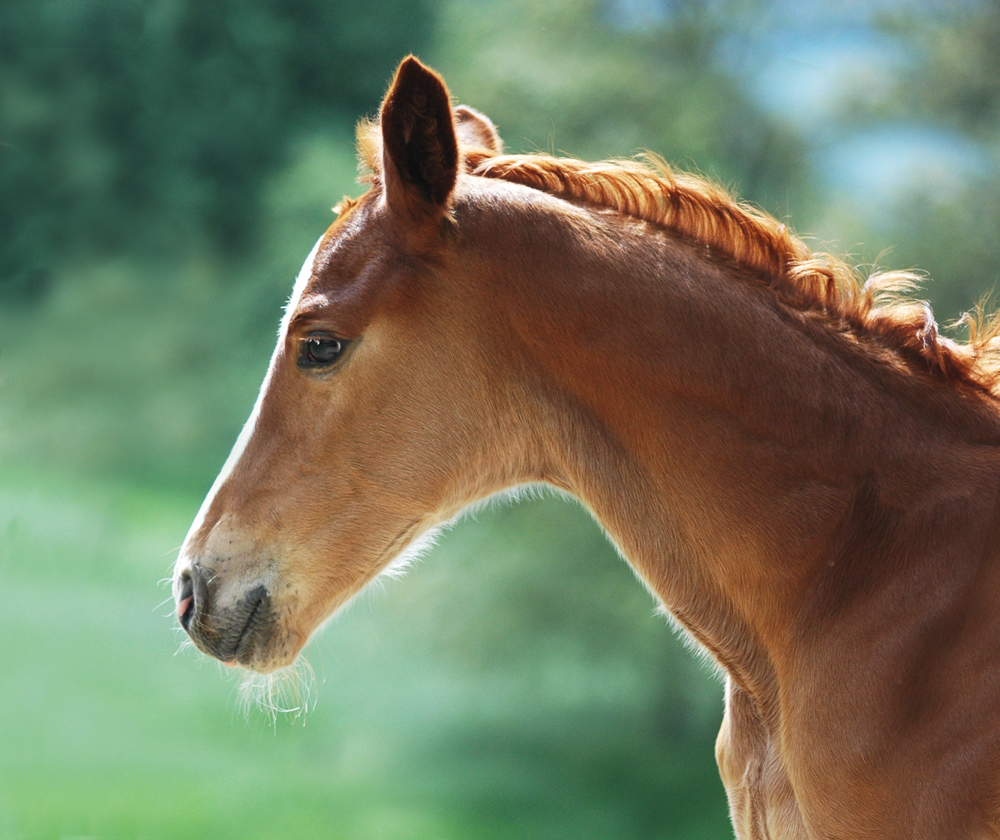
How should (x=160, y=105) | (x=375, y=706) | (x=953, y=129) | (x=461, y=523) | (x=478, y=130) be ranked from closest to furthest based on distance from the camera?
(x=478, y=130) < (x=953, y=129) < (x=461, y=523) < (x=375, y=706) < (x=160, y=105)

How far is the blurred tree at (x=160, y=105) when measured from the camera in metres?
3.17

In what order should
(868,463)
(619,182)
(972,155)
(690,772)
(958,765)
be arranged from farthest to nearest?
1. (690,772)
2. (972,155)
3. (619,182)
4. (868,463)
5. (958,765)

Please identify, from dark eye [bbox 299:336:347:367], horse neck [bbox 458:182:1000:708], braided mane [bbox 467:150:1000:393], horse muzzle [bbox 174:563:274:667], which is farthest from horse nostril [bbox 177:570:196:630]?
braided mane [bbox 467:150:1000:393]

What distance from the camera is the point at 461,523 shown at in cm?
355

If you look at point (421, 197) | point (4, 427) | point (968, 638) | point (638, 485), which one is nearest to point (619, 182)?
point (421, 197)

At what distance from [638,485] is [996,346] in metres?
0.48

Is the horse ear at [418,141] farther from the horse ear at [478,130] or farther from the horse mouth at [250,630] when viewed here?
the horse mouth at [250,630]

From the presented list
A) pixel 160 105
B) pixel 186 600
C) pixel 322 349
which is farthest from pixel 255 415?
pixel 160 105

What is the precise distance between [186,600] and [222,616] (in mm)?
59

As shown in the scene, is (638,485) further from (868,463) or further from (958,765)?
(958,765)

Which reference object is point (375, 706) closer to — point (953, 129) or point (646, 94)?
point (646, 94)

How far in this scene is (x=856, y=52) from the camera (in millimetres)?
3256

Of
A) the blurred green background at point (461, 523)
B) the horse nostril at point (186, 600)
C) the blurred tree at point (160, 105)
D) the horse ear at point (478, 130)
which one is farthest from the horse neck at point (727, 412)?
the blurred tree at point (160, 105)

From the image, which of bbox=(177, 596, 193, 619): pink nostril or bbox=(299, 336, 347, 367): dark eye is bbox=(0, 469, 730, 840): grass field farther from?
bbox=(299, 336, 347, 367): dark eye
